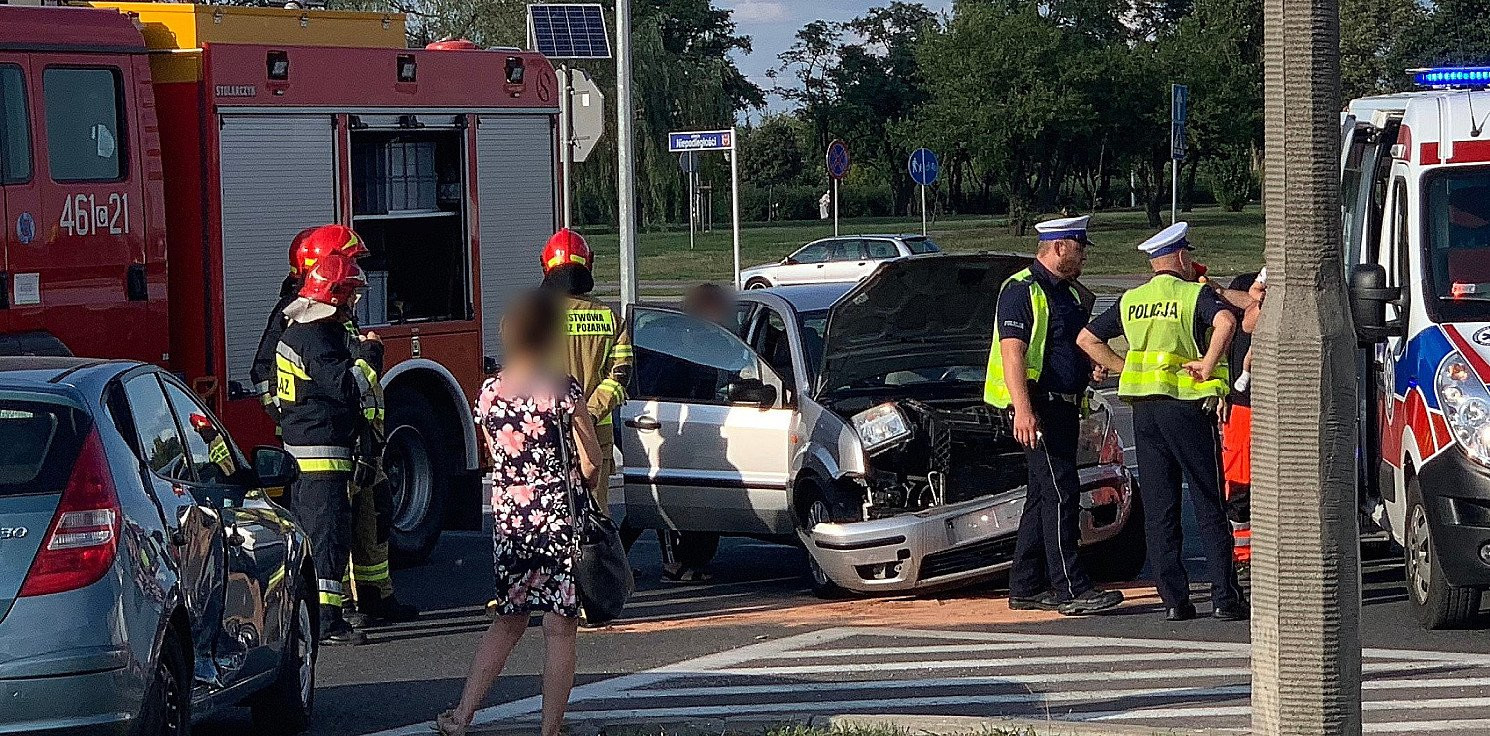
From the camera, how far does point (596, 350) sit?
33.6 ft

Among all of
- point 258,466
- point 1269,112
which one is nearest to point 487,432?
point 258,466

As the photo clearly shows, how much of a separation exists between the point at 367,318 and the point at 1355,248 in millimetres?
5455

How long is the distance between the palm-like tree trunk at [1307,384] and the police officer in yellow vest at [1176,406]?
4415mm

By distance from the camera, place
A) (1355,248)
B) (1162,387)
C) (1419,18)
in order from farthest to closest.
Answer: (1419,18) < (1355,248) < (1162,387)

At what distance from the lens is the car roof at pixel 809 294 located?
11.5 m

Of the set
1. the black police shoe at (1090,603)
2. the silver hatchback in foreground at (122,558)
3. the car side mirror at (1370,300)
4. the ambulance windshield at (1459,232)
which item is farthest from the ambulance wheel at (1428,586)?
the silver hatchback in foreground at (122,558)

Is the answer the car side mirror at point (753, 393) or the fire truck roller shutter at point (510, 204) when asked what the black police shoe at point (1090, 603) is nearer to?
the car side mirror at point (753, 393)

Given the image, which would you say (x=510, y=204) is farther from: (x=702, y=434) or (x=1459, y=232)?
(x=1459, y=232)

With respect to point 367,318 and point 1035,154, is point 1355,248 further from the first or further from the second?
point 1035,154

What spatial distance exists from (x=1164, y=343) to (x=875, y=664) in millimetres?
2083

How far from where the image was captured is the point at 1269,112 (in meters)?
5.08

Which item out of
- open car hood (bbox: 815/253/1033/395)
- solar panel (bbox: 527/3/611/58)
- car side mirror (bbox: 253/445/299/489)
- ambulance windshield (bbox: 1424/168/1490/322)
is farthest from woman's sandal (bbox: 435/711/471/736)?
solar panel (bbox: 527/3/611/58)

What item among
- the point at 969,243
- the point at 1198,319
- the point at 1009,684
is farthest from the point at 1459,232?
the point at 969,243

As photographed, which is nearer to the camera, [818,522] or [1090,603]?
[1090,603]
